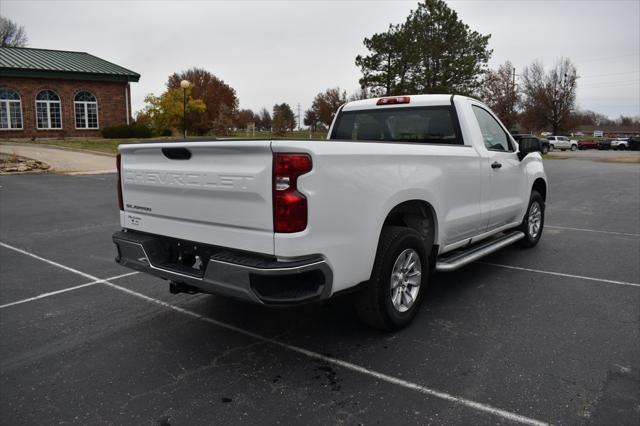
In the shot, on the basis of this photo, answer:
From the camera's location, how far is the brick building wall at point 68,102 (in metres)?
34.1

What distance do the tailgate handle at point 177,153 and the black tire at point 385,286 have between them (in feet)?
5.16

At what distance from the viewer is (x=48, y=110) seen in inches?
1383

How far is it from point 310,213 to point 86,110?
3826cm

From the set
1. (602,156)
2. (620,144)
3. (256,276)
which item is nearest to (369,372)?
(256,276)

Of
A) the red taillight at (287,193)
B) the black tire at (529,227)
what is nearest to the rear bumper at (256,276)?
the red taillight at (287,193)

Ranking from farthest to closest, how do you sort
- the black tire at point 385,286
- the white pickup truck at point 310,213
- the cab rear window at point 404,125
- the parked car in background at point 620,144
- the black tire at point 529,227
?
the parked car in background at point 620,144 < the black tire at point 529,227 < the cab rear window at point 404,125 < the black tire at point 385,286 < the white pickup truck at point 310,213

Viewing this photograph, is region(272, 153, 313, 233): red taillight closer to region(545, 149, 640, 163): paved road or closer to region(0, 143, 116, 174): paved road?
region(0, 143, 116, 174): paved road

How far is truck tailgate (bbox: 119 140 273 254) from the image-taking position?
3.05m

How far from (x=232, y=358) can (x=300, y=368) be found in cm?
54

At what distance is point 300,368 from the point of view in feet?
11.4

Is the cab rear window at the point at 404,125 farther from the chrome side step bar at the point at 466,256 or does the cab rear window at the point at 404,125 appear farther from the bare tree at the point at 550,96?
the bare tree at the point at 550,96

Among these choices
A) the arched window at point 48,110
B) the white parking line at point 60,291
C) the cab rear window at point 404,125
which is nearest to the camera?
the white parking line at point 60,291

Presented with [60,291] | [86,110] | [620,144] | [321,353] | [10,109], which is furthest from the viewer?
[620,144]

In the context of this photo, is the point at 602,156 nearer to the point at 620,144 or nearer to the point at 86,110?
the point at 620,144
